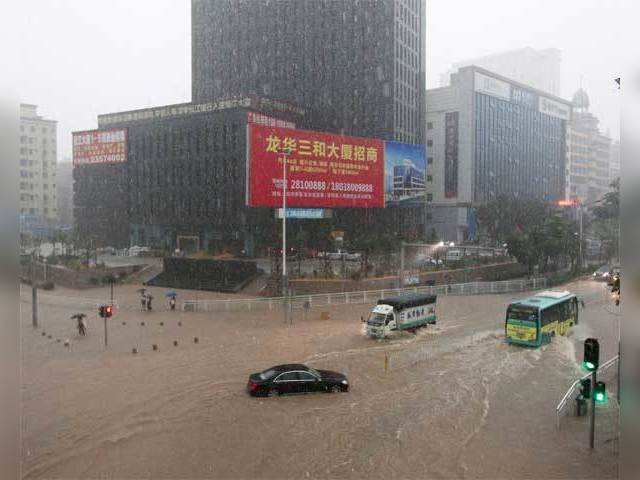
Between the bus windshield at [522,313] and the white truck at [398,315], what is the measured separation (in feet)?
14.0

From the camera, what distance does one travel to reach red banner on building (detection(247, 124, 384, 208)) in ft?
140

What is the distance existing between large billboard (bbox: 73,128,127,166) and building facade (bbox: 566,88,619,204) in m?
67.4

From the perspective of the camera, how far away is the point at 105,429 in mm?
12836

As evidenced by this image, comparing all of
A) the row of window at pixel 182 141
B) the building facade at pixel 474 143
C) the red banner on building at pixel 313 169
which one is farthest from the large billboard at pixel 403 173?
the building facade at pixel 474 143

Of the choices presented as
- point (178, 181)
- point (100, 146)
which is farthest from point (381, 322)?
point (100, 146)

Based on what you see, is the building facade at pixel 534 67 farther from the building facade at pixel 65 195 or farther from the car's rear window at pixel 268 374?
the car's rear window at pixel 268 374

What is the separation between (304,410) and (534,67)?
467ft

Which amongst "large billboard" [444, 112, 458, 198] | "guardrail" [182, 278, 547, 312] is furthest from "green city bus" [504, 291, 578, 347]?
"large billboard" [444, 112, 458, 198]

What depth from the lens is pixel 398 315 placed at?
24391mm

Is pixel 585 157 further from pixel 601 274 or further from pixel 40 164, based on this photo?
pixel 40 164

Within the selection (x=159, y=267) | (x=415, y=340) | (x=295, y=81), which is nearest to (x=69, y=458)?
(x=415, y=340)

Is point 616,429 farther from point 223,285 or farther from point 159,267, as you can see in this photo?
point 159,267

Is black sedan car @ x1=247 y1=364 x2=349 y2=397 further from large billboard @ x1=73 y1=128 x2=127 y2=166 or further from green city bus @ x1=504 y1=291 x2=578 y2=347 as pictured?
large billboard @ x1=73 y1=128 x2=127 y2=166

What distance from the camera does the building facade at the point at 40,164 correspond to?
66419mm
